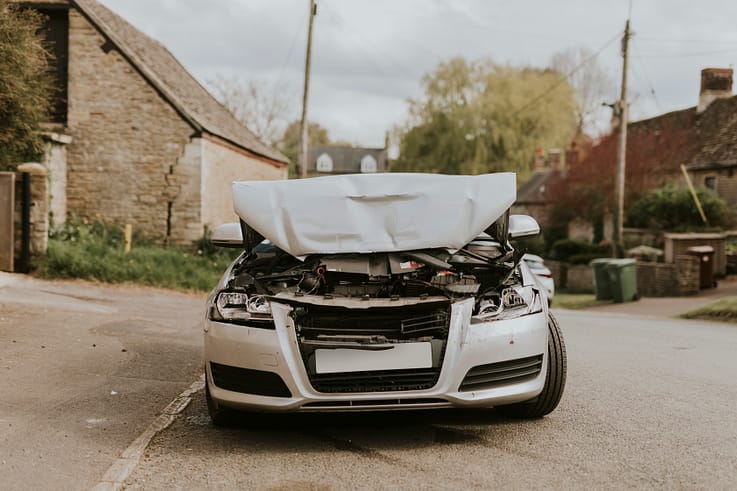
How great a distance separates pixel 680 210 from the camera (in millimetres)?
30375

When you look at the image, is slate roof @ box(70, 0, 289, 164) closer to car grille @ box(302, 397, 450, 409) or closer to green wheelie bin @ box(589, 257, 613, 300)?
green wheelie bin @ box(589, 257, 613, 300)

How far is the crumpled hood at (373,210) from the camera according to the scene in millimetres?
5172

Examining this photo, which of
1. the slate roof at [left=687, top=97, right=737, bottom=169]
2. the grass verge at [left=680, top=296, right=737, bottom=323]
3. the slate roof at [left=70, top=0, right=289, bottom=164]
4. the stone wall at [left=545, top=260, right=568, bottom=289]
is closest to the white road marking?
the grass verge at [left=680, top=296, right=737, bottom=323]

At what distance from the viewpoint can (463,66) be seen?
52031 millimetres

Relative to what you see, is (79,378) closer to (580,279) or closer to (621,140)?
(621,140)

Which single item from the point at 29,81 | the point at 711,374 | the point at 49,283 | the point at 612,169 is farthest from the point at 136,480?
the point at 612,169

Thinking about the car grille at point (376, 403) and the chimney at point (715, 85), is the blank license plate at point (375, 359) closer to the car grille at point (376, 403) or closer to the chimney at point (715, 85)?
the car grille at point (376, 403)

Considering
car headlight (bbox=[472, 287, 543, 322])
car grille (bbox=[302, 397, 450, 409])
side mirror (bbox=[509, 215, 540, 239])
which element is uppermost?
side mirror (bbox=[509, 215, 540, 239])

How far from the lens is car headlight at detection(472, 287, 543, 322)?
491 cm

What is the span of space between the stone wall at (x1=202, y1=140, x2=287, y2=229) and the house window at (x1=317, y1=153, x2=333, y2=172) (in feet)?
172

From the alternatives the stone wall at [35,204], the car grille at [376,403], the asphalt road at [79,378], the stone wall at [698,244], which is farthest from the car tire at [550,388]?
the stone wall at [698,244]

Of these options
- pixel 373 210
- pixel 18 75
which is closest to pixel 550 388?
pixel 373 210

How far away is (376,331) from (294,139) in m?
63.9

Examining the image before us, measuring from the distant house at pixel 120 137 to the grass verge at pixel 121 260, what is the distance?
77 centimetres
